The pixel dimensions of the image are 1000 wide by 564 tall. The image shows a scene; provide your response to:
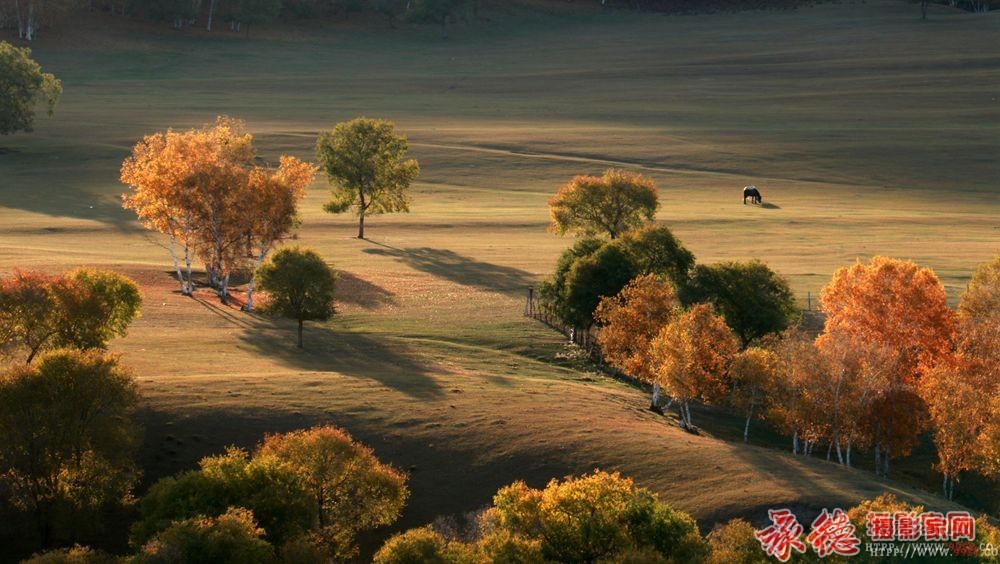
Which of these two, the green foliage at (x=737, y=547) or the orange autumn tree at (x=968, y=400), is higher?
the orange autumn tree at (x=968, y=400)

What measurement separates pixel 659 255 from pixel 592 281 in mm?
6557

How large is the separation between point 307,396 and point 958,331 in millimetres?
39242

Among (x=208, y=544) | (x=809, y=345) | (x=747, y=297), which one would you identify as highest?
(x=747, y=297)

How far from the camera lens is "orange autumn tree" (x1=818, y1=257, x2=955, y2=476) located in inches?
→ 2549

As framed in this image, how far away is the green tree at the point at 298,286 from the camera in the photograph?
6512 centimetres

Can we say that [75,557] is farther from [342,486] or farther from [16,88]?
[16,88]

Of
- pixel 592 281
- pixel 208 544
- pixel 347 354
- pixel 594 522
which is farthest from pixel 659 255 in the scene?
pixel 208 544

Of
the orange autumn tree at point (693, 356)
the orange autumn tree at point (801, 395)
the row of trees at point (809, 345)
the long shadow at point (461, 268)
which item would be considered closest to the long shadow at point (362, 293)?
the long shadow at point (461, 268)

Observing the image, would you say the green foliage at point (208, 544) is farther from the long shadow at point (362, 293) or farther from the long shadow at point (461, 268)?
the long shadow at point (461, 268)

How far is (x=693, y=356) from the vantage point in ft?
195

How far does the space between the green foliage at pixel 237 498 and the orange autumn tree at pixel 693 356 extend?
22.5 metres

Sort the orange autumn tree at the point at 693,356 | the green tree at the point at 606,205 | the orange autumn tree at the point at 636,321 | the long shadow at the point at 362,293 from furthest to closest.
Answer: the green tree at the point at 606,205
the long shadow at the point at 362,293
the orange autumn tree at the point at 636,321
the orange autumn tree at the point at 693,356

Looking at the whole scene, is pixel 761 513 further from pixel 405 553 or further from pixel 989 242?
pixel 989 242

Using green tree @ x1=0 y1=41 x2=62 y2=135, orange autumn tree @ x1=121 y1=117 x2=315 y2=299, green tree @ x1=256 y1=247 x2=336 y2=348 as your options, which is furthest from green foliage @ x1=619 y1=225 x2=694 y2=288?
green tree @ x1=0 y1=41 x2=62 y2=135
